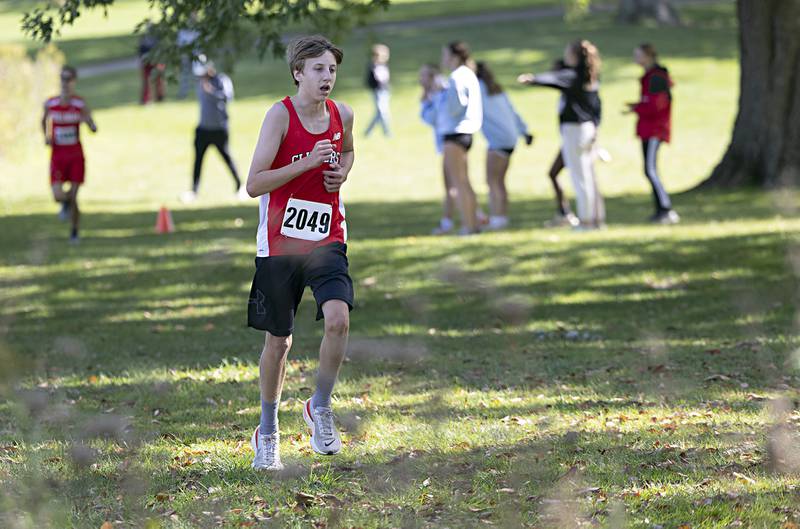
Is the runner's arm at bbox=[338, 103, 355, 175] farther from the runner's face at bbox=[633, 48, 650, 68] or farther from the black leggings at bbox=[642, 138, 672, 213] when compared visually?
the black leggings at bbox=[642, 138, 672, 213]

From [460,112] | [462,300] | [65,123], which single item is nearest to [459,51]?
[460,112]

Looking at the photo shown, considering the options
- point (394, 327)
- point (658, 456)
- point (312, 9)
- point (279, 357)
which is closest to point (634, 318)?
point (394, 327)

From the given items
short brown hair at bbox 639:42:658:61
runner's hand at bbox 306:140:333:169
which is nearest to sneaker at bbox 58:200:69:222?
short brown hair at bbox 639:42:658:61

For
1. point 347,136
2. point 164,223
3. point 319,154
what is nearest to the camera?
point 319,154

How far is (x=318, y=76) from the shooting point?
564 cm

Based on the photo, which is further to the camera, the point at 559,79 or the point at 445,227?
the point at 445,227

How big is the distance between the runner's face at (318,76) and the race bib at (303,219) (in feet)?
1.53

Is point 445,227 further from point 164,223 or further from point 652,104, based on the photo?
point 164,223

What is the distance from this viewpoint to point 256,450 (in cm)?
604

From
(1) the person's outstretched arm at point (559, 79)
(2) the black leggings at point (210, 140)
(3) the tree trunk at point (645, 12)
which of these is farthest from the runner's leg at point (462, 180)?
(3) the tree trunk at point (645, 12)

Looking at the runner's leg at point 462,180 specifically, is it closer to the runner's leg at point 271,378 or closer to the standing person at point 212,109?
the standing person at point 212,109

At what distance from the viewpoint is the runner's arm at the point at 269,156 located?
5617 millimetres

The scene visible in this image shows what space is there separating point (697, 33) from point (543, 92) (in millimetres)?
11896

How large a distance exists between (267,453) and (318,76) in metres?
1.73
